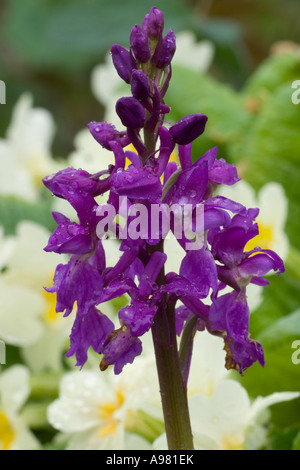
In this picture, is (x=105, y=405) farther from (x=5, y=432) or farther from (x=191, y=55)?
→ (x=191, y=55)

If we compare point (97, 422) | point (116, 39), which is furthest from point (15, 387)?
point (116, 39)

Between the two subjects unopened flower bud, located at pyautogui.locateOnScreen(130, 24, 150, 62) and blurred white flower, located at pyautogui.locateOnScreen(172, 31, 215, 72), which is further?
blurred white flower, located at pyautogui.locateOnScreen(172, 31, 215, 72)

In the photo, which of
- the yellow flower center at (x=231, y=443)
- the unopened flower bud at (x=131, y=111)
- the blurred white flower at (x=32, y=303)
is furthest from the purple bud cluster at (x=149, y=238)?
the blurred white flower at (x=32, y=303)

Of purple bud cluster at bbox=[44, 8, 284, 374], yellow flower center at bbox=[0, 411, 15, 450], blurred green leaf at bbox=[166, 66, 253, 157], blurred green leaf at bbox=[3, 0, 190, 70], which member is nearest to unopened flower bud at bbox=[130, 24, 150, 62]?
purple bud cluster at bbox=[44, 8, 284, 374]

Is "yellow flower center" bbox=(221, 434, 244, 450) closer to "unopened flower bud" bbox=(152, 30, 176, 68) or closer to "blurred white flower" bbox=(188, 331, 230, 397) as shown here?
"blurred white flower" bbox=(188, 331, 230, 397)

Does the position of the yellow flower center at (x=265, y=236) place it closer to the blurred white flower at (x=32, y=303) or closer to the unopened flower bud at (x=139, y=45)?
the blurred white flower at (x=32, y=303)

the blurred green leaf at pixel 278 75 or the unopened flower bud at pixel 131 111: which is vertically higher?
the blurred green leaf at pixel 278 75
